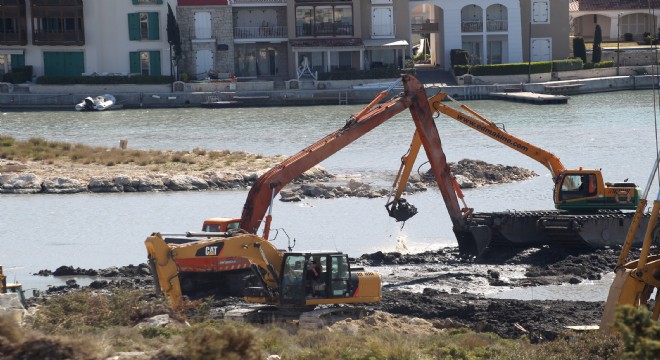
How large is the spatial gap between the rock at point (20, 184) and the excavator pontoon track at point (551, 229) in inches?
664

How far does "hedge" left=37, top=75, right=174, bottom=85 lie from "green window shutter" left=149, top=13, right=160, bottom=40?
4107mm

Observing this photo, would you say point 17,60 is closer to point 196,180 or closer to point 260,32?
point 260,32

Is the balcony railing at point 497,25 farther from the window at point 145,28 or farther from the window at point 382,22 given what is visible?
the window at point 145,28

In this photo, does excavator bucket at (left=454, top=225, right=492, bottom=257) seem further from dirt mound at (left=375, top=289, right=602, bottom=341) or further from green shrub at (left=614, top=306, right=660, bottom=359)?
green shrub at (left=614, top=306, right=660, bottom=359)

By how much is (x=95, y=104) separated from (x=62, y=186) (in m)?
33.4

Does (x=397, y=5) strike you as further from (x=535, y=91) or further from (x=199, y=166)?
(x=199, y=166)

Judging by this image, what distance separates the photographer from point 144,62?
3280 inches

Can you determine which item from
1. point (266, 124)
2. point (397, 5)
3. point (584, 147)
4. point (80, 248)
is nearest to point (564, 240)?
point (80, 248)

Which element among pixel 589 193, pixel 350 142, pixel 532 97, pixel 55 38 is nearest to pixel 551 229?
pixel 589 193

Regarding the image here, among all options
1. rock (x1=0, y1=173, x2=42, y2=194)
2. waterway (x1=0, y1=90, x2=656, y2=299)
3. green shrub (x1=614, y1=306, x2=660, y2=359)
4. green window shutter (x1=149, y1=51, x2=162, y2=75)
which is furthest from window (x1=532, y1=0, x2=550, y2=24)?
green shrub (x1=614, y1=306, x2=660, y2=359)

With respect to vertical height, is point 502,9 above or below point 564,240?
above

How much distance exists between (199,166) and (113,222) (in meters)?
9.83

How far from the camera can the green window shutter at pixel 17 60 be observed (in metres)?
82.9

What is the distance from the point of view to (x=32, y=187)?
4391cm
